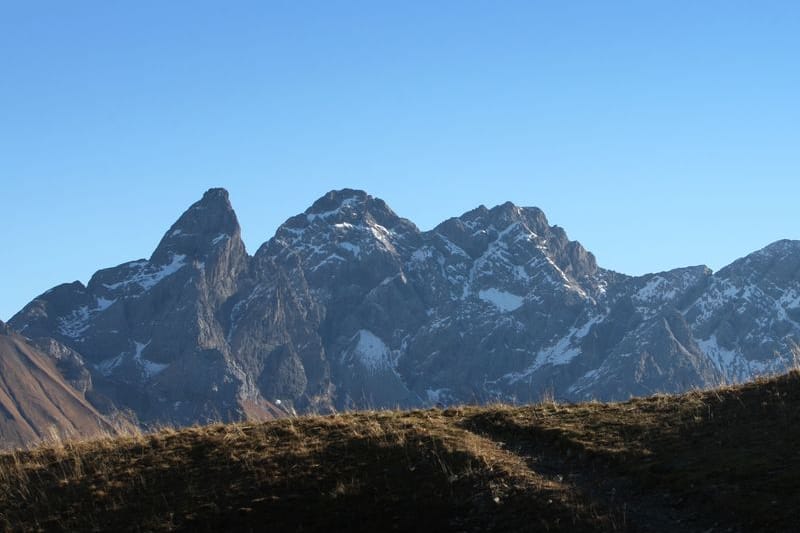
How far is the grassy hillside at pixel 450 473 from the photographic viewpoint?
77.4ft

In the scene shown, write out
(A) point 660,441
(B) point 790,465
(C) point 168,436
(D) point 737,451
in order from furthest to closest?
(C) point 168,436 < (A) point 660,441 < (D) point 737,451 < (B) point 790,465

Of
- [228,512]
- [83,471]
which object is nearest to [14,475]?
[83,471]

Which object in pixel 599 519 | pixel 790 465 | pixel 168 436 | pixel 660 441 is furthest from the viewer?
pixel 168 436

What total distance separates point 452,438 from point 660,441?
206 inches

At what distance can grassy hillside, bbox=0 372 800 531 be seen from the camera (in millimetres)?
23594

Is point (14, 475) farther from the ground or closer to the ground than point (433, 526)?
farther from the ground

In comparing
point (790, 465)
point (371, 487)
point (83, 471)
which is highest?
point (83, 471)

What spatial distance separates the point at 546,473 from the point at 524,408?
21.4 ft

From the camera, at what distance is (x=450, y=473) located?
85.9ft

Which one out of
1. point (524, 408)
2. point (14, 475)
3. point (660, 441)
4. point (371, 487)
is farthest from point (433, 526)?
point (14, 475)

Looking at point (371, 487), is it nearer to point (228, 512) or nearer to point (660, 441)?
point (228, 512)

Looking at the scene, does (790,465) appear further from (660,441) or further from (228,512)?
(228,512)

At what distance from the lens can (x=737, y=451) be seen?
25766 mm

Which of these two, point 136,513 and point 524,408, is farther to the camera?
point 524,408
